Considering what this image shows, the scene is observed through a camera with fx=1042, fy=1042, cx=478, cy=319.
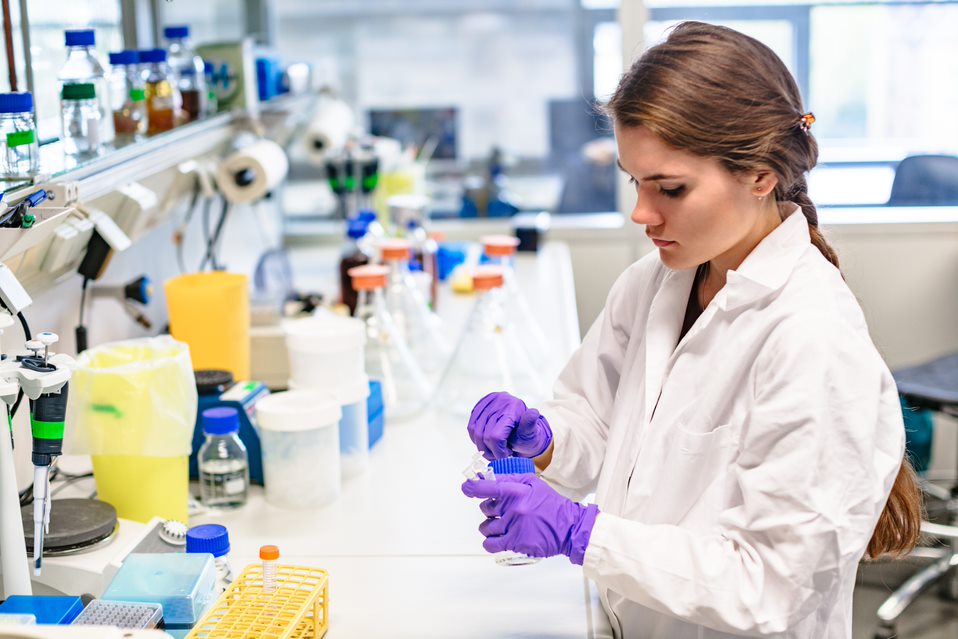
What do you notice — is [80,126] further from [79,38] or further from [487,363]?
[487,363]

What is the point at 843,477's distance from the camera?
3.58ft

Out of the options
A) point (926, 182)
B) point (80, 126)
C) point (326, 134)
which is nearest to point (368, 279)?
point (80, 126)

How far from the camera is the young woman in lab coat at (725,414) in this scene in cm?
110

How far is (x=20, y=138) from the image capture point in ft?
4.87

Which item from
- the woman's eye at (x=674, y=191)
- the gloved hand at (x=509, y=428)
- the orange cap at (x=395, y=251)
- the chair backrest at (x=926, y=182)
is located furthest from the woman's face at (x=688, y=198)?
the chair backrest at (x=926, y=182)

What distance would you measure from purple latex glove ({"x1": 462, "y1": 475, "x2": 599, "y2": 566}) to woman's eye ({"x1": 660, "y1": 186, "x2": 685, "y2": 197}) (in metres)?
0.38

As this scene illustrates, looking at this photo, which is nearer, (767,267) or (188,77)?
(767,267)

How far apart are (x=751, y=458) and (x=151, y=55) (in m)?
1.49

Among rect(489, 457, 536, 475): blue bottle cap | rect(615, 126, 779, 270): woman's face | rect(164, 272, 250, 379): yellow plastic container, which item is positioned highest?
rect(615, 126, 779, 270): woman's face

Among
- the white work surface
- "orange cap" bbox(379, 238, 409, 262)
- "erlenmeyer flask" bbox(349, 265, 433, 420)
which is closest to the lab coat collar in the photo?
the white work surface

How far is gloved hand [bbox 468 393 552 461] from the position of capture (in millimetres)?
1393

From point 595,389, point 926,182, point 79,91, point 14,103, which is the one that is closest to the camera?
point 14,103

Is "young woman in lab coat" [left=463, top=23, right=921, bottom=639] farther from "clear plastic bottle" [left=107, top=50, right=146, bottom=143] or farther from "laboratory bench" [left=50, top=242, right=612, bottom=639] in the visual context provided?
"clear plastic bottle" [left=107, top=50, right=146, bottom=143]

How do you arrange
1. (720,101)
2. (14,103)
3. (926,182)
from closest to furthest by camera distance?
(720,101) < (14,103) < (926,182)
